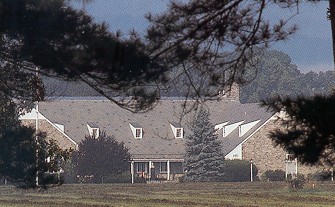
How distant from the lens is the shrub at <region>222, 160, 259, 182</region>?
156 feet

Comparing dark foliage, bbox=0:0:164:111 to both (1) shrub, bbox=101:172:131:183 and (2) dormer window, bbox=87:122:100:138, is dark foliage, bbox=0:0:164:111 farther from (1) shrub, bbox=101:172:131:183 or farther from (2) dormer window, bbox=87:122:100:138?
(1) shrub, bbox=101:172:131:183

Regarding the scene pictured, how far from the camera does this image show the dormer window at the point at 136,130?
49.0m

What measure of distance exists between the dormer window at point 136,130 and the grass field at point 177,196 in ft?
8.57

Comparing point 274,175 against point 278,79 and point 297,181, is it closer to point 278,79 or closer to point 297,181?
point 297,181

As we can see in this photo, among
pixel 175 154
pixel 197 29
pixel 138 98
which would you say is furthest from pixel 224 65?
pixel 175 154

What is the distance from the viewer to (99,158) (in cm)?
4309

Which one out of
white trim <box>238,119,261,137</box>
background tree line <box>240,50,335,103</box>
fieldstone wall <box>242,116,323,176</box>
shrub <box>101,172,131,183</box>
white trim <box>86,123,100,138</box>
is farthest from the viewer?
background tree line <box>240,50,335,103</box>

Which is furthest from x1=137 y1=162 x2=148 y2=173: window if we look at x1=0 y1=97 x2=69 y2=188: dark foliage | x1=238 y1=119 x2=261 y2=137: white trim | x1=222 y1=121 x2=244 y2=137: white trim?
x1=0 y1=97 x2=69 y2=188: dark foliage

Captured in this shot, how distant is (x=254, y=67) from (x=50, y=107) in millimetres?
34769

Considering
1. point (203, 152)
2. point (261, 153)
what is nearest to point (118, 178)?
point (203, 152)

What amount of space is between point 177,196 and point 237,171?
38.7ft

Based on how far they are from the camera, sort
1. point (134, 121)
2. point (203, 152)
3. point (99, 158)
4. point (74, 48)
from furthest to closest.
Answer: point (134, 121) < point (203, 152) < point (99, 158) < point (74, 48)

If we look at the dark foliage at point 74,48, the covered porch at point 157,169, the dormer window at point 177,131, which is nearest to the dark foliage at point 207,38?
the dark foliage at point 74,48

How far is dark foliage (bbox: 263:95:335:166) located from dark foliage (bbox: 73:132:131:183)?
3017 centimetres
